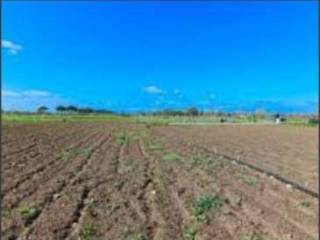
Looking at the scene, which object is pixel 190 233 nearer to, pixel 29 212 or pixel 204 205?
pixel 204 205

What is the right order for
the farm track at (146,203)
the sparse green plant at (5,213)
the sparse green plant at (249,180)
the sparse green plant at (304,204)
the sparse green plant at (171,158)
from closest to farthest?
the farm track at (146,203), the sparse green plant at (5,213), the sparse green plant at (304,204), the sparse green plant at (249,180), the sparse green plant at (171,158)

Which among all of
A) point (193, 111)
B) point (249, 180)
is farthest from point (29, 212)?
point (193, 111)

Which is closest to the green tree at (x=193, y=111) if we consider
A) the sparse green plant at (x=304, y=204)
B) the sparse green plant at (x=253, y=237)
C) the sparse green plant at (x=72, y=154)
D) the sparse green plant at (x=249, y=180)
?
the sparse green plant at (x=72, y=154)

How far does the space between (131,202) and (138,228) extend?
1726 millimetres

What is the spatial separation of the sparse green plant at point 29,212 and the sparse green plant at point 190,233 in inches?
87.6

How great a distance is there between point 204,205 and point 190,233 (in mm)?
1682

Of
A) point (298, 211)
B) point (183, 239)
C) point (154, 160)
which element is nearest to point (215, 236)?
point (183, 239)

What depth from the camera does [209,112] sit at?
350 feet

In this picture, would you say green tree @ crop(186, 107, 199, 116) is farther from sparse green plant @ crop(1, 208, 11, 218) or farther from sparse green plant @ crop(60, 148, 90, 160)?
sparse green plant @ crop(1, 208, 11, 218)

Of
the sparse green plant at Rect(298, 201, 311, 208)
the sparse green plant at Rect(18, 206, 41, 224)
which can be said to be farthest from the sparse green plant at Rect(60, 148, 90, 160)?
the sparse green plant at Rect(298, 201, 311, 208)

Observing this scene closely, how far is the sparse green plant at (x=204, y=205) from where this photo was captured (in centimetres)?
731

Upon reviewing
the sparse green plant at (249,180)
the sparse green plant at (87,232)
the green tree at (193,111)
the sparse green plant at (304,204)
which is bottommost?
the sparse green plant at (87,232)

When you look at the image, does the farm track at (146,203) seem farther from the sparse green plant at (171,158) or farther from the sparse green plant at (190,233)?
the sparse green plant at (171,158)

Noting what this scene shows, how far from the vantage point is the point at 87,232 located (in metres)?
6.39
